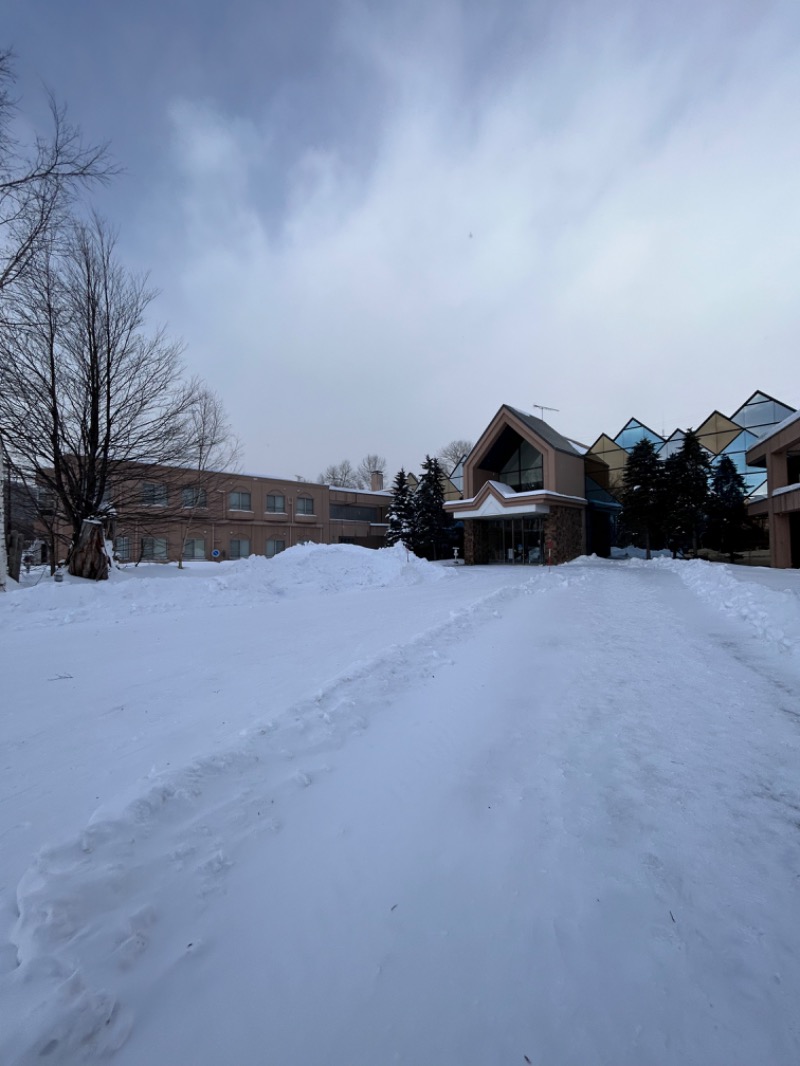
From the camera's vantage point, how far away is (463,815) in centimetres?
284

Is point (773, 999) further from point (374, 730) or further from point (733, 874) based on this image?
point (374, 730)

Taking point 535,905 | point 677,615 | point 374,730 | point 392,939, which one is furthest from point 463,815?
point 677,615

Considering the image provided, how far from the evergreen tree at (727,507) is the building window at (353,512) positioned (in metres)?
31.5

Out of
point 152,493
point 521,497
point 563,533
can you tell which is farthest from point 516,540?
point 152,493

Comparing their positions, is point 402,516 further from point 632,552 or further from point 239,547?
point 632,552

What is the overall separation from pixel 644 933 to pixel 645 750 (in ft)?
5.69

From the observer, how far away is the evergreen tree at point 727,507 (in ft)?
102

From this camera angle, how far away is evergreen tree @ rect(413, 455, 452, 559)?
38.3 metres

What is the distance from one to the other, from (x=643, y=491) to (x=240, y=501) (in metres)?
32.0

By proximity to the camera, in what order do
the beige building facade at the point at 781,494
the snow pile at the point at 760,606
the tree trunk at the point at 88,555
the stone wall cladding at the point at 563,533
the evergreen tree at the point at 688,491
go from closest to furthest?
1. the snow pile at the point at 760,606
2. the tree trunk at the point at 88,555
3. the beige building facade at the point at 781,494
4. the stone wall cladding at the point at 563,533
5. the evergreen tree at the point at 688,491

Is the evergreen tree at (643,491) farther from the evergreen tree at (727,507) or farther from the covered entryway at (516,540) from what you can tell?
the covered entryway at (516,540)

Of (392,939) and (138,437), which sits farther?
(138,437)

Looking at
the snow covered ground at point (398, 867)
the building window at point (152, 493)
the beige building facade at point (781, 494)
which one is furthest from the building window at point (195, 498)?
the beige building facade at point (781, 494)

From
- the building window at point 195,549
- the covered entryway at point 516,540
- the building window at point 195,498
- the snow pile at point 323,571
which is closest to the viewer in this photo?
the snow pile at point 323,571
